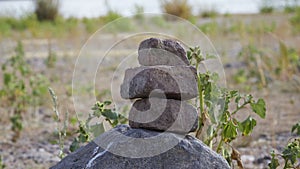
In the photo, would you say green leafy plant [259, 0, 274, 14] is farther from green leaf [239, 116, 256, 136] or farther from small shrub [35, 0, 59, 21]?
green leaf [239, 116, 256, 136]

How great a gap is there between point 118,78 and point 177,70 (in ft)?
13.6

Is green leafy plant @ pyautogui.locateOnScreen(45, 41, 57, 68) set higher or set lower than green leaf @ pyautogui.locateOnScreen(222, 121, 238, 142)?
higher

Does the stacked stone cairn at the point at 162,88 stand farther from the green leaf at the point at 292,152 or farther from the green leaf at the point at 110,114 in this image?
the green leaf at the point at 292,152

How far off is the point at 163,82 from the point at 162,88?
3 cm

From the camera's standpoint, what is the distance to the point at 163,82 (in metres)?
2.57

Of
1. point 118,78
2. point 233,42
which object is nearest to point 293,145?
point 118,78

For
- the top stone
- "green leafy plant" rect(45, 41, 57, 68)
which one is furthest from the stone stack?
"green leafy plant" rect(45, 41, 57, 68)

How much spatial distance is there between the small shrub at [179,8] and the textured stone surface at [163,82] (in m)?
10.7

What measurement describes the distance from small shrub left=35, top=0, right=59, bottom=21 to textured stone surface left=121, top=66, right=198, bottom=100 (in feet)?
39.1

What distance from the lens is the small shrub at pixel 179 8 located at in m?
13.4

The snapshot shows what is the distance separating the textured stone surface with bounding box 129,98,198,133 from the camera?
259 cm

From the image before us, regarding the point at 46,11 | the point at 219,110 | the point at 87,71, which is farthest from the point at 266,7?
the point at 219,110

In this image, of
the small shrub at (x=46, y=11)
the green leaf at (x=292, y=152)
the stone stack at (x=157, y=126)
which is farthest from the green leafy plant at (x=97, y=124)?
the small shrub at (x=46, y=11)

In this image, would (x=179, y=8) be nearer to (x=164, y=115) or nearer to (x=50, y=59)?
(x=50, y=59)
